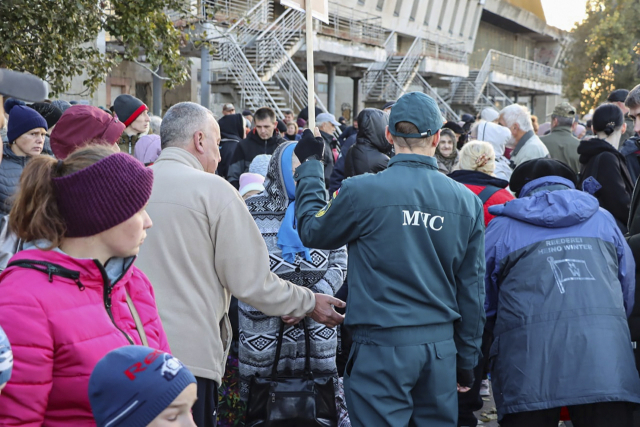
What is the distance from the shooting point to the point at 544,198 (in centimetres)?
366

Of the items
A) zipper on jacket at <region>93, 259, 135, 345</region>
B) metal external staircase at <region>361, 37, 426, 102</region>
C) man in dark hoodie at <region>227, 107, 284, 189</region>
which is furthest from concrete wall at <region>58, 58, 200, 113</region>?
zipper on jacket at <region>93, 259, 135, 345</region>

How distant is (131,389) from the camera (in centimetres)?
173

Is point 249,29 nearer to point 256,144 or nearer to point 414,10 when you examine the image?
point 256,144

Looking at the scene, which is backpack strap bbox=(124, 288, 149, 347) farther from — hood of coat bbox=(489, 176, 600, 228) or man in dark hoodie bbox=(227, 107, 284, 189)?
man in dark hoodie bbox=(227, 107, 284, 189)

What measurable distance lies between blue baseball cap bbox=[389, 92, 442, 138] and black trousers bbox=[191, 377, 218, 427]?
1.45 meters

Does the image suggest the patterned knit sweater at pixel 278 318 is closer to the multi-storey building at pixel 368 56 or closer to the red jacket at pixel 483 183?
the red jacket at pixel 483 183

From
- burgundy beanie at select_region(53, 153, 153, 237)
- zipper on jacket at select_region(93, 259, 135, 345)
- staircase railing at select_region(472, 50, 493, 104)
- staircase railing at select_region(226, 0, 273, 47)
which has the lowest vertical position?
staircase railing at select_region(472, 50, 493, 104)

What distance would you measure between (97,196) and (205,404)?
4.79 ft

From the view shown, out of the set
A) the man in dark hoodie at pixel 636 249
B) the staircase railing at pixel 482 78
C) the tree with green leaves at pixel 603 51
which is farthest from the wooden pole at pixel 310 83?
the staircase railing at pixel 482 78

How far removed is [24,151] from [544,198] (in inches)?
146

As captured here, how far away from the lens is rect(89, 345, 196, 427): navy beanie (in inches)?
68.2

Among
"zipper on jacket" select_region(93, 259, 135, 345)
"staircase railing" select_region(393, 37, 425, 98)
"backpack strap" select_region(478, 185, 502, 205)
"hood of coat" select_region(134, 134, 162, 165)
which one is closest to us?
"zipper on jacket" select_region(93, 259, 135, 345)

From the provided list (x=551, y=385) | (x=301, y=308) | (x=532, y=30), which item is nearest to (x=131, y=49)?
(x=301, y=308)

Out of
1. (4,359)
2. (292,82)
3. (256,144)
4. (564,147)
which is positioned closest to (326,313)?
(4,359)
